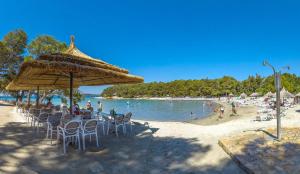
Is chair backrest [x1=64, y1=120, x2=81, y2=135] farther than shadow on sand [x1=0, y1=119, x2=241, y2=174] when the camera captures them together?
Yes

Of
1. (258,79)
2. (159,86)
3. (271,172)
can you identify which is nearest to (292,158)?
(271,172)

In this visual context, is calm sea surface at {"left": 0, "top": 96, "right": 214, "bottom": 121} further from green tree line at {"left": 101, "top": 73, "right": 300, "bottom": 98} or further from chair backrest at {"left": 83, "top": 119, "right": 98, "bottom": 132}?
green tree line at {"left": 101, "top": 73, "right": 300, "bottom": 98}

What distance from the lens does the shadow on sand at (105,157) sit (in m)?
4.53

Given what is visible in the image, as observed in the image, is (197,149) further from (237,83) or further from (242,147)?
(237,83)

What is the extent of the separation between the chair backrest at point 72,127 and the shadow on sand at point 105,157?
0.43 metres

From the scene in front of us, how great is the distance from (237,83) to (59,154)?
85.8 m

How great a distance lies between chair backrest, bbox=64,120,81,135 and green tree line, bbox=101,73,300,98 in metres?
68.0

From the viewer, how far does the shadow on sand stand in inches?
A: 178

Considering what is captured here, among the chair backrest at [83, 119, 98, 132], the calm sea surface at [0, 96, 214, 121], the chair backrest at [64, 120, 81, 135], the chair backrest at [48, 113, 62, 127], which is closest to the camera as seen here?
the chair backrest at [64, 120, 81, 135]

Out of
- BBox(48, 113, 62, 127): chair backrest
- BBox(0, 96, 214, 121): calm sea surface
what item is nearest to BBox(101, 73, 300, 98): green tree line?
BBox(0, 96, 214, 121): calm sea surface

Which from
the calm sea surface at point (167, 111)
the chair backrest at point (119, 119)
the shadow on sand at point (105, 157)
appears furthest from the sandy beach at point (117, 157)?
the calm sea surface at point (167, 111)

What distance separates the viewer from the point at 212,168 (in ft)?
16.1

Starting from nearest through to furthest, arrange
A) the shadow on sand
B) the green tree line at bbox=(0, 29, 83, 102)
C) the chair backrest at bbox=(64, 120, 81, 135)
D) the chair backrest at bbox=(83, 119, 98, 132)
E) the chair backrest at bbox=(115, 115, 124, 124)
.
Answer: the shadow on sand < the chair backrest at bbox=(64, 120, 81, 135) < the chair backrest at bbox=(83, 119, 98, 132) < the chair backrest at bbox=(115, 115, 124, 124) < the green tree line at bbox=(0, 29, 83, 102)

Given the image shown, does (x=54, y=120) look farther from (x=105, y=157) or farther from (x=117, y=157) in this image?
(x=117, y=157)
